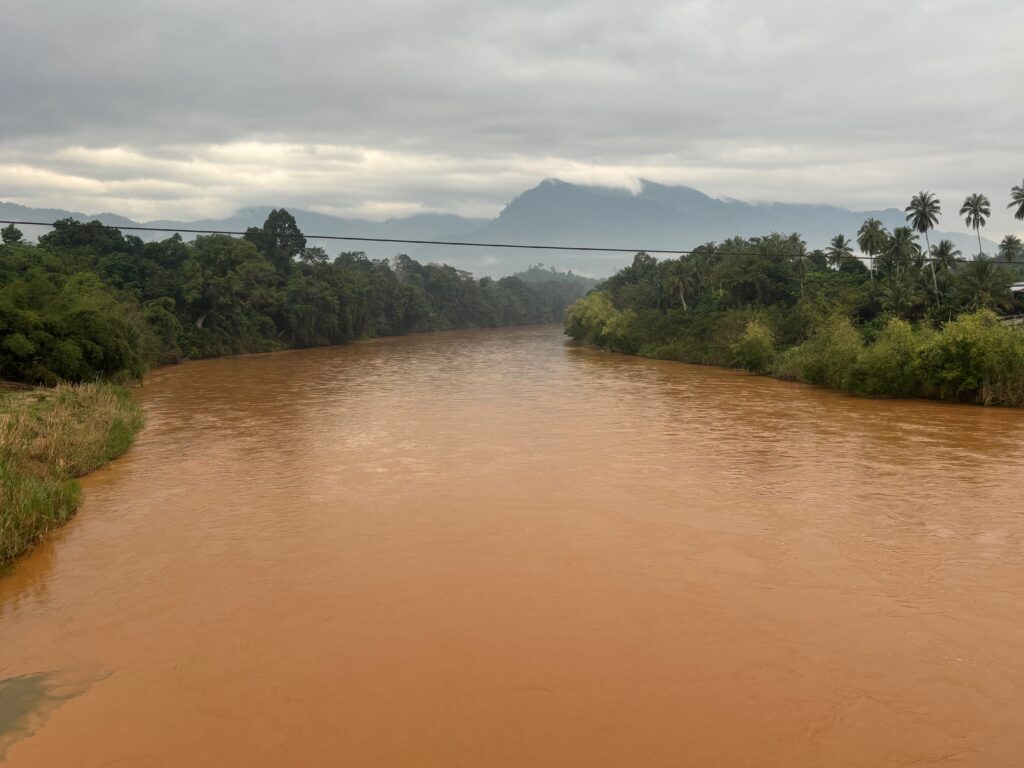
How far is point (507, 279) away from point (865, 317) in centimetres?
11383

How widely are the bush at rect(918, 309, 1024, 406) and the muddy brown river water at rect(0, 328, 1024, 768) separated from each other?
8.72m

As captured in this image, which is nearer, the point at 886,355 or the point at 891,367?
the point at 891,367

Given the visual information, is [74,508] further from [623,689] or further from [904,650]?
[904,650]

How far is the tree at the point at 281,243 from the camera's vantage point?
90938 mm

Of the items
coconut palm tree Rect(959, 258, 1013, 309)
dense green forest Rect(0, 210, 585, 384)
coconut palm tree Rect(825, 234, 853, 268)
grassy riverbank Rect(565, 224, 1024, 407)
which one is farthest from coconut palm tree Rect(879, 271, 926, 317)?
dense green forest Rect(0, 210, 585, 384)

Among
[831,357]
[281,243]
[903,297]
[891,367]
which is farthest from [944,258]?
[281,243]

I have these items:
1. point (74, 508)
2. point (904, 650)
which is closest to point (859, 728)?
point (904, 650)

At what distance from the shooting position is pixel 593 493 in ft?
67.7

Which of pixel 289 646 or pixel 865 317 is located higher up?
pixel 865 317

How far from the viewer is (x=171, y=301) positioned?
63.7 meters

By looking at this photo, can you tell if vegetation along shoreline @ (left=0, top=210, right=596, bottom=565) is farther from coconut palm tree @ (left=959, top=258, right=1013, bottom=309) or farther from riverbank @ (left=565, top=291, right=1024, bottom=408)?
coconut palm tree @ (left=959, top=258, right=1013, bottom=309)

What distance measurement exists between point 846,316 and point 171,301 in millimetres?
52716

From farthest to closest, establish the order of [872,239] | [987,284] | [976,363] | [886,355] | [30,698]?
[872,239] < [987,284] < [886,355] < [976,363] < [30,698]

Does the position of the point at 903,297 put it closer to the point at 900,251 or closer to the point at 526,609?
the point at 900,251
